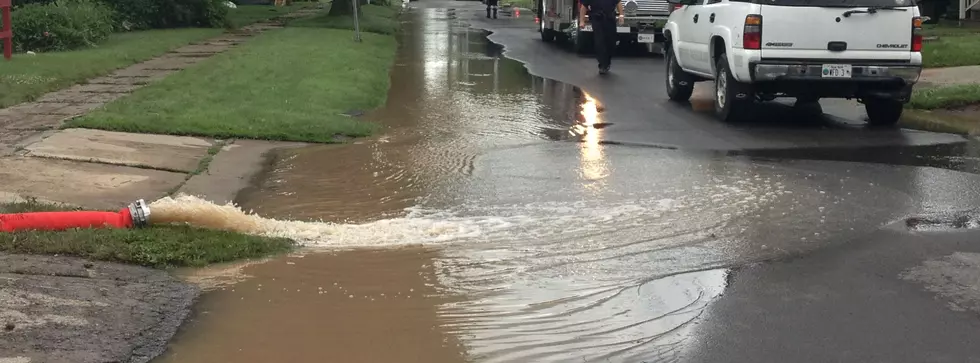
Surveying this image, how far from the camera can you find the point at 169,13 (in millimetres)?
26188

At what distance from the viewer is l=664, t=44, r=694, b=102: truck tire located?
14.5m

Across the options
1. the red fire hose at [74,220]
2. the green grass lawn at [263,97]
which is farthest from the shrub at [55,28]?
the red fire hose at [74,220]

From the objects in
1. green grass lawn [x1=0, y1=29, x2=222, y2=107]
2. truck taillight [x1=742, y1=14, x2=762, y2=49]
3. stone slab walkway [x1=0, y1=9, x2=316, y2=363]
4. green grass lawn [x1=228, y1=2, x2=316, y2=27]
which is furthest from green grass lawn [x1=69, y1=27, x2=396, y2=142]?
green grass lawn [x1=228, y1=2, x2=316, y2=27]

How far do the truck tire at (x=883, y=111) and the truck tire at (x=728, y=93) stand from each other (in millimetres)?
1321

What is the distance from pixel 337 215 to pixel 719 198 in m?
2.78

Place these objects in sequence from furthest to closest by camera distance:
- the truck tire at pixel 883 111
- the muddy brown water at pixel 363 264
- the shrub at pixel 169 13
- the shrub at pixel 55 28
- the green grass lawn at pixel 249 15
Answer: the green grass lawn at pixel 249 15 → the shrub at pixel 169 13 → the shrub at pixel 55 28 → the truck tire at pixel 883 111 → the muddy brown water at pixel 363 264

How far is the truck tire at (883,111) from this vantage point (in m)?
12.3

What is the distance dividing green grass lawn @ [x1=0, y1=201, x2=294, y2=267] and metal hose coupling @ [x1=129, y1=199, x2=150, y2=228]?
56 millimetres

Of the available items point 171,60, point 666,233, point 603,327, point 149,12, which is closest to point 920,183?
point 666,233

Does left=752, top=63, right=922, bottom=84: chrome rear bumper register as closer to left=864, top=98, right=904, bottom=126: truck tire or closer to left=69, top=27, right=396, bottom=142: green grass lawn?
left=864, top=98, right=904, bottom=126: truck tire

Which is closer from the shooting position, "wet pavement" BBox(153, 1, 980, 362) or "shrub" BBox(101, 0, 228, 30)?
"wet pavement" BBox(153, 1, 980, 362)

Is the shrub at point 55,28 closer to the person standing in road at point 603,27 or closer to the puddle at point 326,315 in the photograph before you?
the person standing in road at point 603,27

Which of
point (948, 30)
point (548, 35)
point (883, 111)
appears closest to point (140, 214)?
point (883, 111)

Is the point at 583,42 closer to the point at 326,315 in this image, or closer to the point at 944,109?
the point at 944,109
